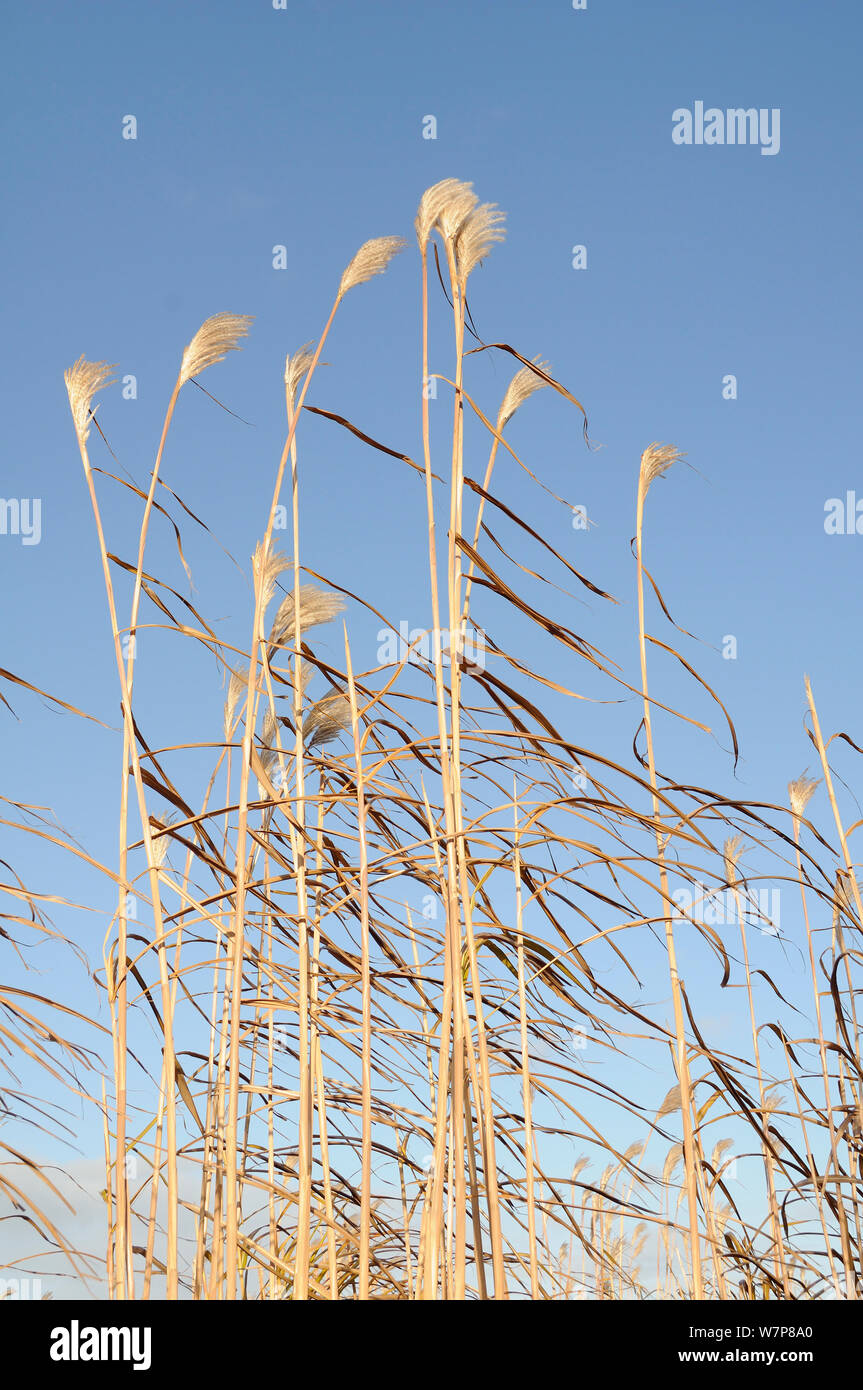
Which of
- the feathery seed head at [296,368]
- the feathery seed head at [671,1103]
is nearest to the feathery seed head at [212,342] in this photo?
the feathery seed head at [296,368]

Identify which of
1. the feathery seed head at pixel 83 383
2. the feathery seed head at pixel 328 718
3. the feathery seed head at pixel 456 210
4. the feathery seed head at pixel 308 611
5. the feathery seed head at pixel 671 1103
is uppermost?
the feathery seed head at pixel 456 210

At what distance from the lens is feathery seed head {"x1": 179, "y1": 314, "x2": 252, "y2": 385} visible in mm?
1611

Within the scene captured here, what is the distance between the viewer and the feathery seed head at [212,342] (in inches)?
63.4

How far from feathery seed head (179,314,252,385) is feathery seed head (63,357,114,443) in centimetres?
17

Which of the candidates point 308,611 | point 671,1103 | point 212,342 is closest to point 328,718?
point 308,611

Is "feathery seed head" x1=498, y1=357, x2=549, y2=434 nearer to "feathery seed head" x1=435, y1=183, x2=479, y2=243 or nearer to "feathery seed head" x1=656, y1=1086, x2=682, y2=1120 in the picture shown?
"feathery seed head" x1=435, y1=183, x2=479, y2=243

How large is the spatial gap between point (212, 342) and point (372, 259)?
291 mm

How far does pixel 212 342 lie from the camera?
5.32 feet

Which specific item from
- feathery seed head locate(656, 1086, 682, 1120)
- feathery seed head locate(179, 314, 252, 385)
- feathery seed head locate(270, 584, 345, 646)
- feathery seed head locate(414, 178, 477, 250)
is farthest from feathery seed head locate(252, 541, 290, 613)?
feathery seed head locate(656, 1086, 682, 1120)

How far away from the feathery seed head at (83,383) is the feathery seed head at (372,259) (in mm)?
430

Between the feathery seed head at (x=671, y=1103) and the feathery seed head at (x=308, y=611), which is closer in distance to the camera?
the feathery seed head at (x=308, y=611)

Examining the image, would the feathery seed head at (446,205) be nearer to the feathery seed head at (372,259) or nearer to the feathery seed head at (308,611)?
the feathery seed head at (372,259)

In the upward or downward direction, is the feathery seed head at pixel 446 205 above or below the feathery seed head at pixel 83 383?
above

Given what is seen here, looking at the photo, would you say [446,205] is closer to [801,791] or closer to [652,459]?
[652,459]
